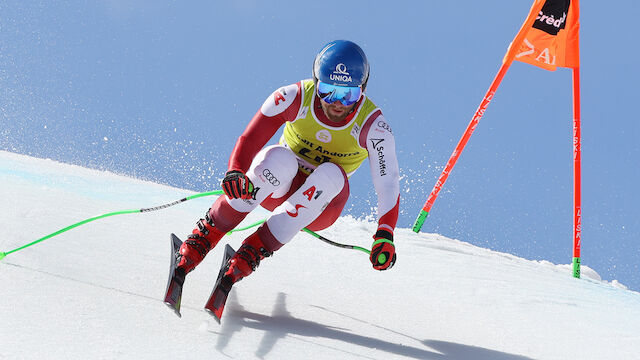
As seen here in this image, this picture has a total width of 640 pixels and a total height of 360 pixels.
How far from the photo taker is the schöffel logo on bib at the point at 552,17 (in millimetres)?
7582

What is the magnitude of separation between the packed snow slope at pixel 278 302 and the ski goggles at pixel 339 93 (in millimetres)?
1248

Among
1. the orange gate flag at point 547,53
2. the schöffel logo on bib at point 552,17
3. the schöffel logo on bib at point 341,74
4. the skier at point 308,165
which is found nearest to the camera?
the skier at point 308,165

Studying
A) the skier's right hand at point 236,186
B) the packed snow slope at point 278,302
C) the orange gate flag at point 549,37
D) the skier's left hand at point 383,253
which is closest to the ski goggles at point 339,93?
the skier's right hand at point 236,186

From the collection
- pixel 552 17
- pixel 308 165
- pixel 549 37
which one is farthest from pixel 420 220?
pixel 308 165

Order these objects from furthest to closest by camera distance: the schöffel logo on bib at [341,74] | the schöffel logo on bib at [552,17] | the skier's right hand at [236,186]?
the schöffel logo on bib at [552,17] < the schöffel logo on bib at [341,74] < the skier's right hand at [236,186]

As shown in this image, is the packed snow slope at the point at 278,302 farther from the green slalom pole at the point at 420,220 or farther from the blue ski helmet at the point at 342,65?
the blue ski helmet at the point at 342,65

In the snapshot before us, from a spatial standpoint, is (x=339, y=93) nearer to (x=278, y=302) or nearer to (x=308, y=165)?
(x=308, y=165)

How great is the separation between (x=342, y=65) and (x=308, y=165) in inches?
26.8

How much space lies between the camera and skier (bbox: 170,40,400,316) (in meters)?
3.25

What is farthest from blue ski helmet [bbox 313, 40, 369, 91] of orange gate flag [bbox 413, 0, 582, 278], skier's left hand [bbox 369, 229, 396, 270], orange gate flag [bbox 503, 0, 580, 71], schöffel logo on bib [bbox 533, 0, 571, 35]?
schöffel logo on bib [bbox 533, 0, 571, 35]

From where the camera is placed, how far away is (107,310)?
113 inches

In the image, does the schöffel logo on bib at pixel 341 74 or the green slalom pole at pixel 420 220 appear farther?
the green slalom pole at pixel 420 220

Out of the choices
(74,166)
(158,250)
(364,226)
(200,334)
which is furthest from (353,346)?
(74,166)

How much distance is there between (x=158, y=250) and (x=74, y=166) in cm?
592
